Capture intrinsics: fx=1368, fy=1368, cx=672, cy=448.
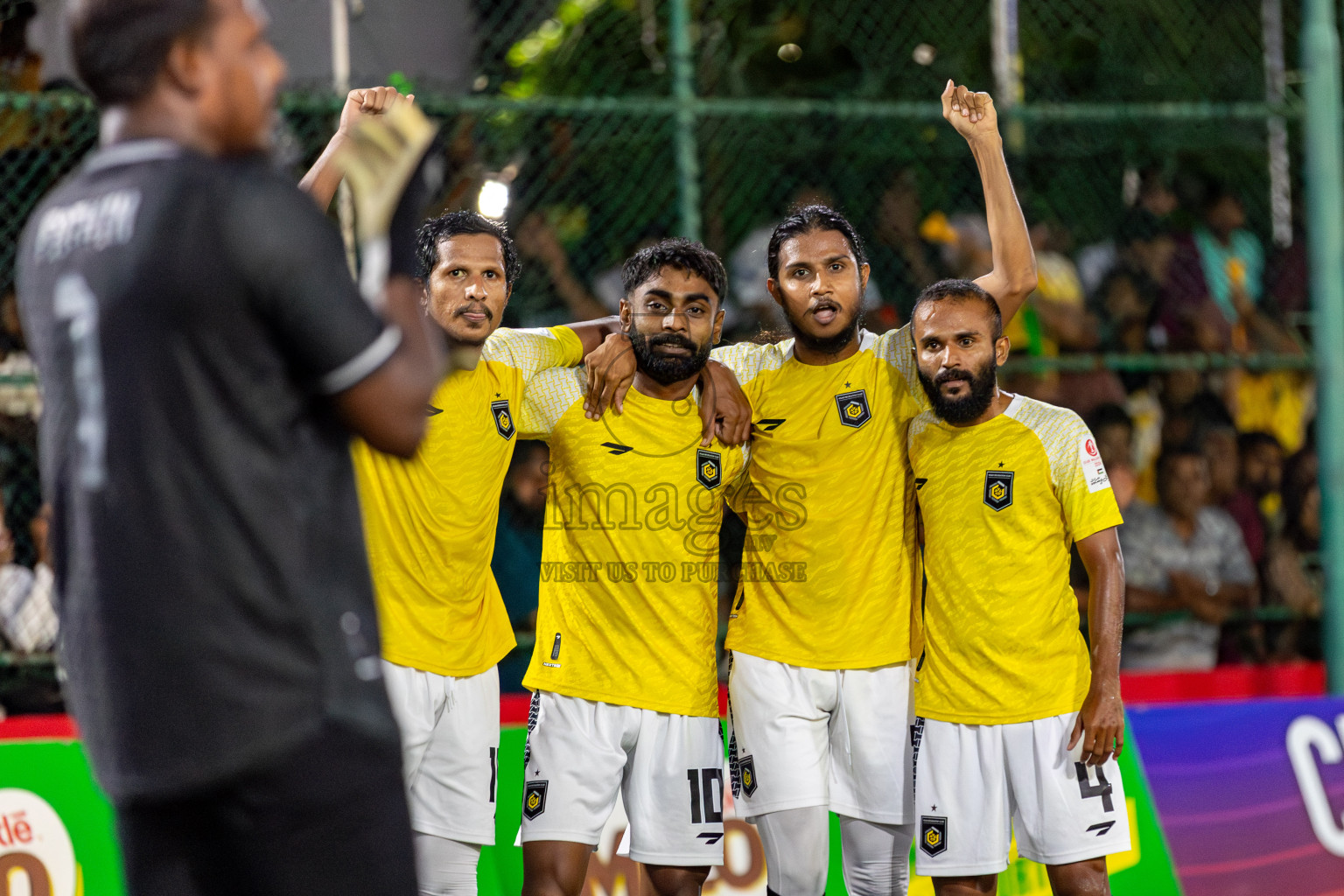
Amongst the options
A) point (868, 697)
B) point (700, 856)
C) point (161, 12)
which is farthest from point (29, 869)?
point (161, 12)

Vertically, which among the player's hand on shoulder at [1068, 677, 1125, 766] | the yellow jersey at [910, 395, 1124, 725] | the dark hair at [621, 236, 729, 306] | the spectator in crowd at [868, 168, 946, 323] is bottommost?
the player's hand on shoulder at [1068, 677, 1125, 766]

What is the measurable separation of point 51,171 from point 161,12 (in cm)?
469

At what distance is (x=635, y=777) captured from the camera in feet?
14.2

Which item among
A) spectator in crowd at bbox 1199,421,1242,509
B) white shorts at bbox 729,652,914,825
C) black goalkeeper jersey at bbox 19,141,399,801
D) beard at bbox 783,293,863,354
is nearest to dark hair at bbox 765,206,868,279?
beard at bbox 783,293,863,354

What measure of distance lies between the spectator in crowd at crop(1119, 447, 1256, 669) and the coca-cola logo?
16.1 ft

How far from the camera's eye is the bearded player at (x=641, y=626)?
4281mm

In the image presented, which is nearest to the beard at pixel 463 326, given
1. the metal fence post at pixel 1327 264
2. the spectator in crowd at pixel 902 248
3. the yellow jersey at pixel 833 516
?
the yellow jersey at pixel 833 516

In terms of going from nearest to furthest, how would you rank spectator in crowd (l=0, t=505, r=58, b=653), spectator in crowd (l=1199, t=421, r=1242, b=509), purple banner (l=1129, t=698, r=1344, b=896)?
purple banner (l=1129, t=698, r=1344, b=896)
spectator in crowd (l=0, t=505, r=58, b=653)
spectator in crowd (l=1199, t=421, r=1242, b=509)

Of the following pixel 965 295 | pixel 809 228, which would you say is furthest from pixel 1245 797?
pixel 809 228

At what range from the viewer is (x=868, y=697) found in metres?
4.37

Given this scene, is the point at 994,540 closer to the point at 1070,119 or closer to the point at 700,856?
the point at 700,856

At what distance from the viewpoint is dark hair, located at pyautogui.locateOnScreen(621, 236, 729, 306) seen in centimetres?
443

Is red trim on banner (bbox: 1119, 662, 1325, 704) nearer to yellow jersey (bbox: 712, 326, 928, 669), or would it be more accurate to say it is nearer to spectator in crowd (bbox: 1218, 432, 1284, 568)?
spectator in crowd (bbox: 1218, 432, 1284, 568)

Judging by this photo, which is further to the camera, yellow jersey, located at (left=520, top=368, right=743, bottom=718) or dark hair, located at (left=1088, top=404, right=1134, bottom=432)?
dark hair, located at (left=1088, top=404, right=1134, bottom=432)
